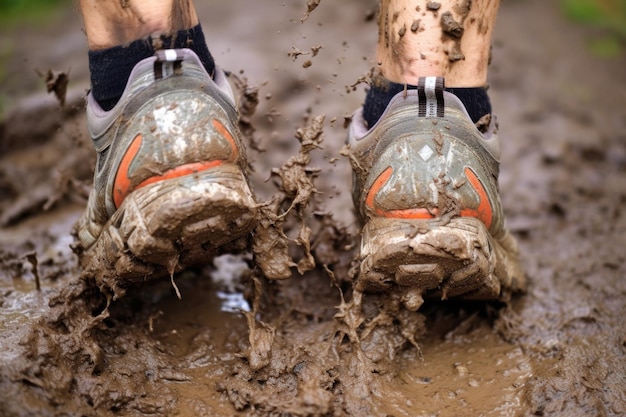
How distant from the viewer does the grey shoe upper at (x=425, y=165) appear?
5.23ft

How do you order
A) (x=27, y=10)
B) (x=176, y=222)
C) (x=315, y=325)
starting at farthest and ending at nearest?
(x=27, y=10)
(x=315, y=325)
(x=176, y=222)

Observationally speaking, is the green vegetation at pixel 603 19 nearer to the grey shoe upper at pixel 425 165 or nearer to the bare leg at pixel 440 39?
the bare leg at pixel 440 39

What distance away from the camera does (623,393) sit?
5.38ft

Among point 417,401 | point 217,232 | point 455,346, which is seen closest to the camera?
point 217,232

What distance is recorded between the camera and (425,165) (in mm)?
1600

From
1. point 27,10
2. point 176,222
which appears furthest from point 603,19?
point 27,10

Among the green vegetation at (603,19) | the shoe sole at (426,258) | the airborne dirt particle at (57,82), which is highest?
the airborne dirt particle at (57,82)

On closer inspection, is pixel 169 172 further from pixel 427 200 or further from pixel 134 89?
pixel 427 200

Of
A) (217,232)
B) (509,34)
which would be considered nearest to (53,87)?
(217,232)

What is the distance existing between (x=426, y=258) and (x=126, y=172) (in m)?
0.77

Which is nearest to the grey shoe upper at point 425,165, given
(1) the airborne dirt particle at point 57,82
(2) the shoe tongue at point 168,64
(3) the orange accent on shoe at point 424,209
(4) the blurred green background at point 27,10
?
(3) the orange accent on shoe at point 424,209

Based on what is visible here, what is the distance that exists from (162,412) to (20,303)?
62 cm

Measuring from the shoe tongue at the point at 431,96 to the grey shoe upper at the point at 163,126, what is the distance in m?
0.49

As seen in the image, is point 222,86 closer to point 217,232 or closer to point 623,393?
point 217,232
